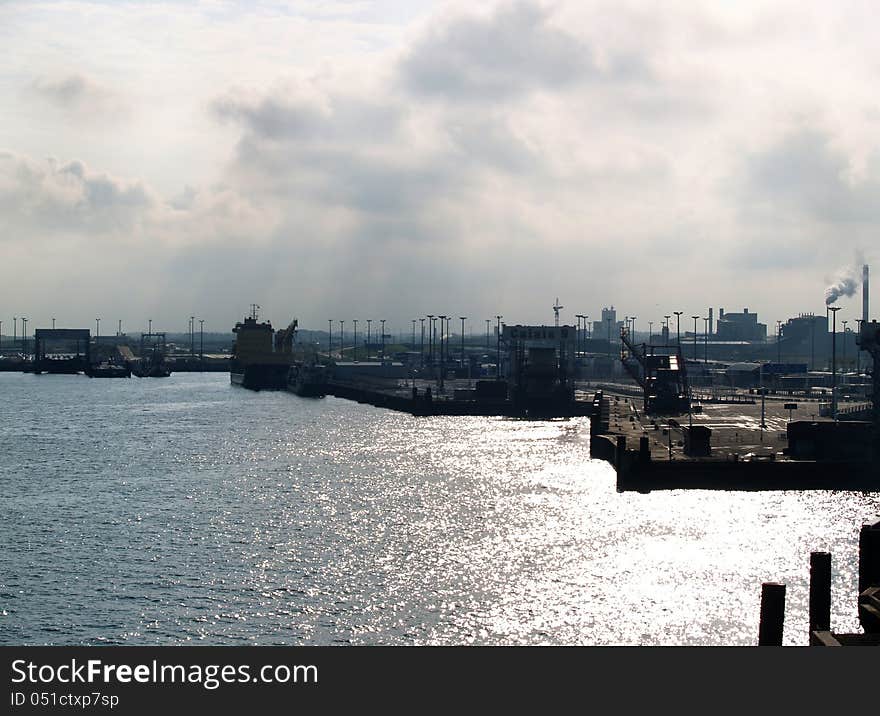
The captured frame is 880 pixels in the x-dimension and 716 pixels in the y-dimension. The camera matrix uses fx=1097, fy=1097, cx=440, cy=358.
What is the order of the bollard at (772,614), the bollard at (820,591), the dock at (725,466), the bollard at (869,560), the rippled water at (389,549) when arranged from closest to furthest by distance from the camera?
the bollard at (772,614) → the bollard at (820,591) → the bollard at (869,560) → the rippled water at (389,549) → the dock at (725,466)

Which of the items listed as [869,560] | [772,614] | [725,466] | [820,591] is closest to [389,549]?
[820,591]

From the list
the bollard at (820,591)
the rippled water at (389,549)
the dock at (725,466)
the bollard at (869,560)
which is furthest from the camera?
the dock at (725,466)

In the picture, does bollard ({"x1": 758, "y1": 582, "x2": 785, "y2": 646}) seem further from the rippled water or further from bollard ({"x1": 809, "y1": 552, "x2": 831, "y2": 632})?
the rippled water

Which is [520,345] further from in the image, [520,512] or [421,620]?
[421,620]

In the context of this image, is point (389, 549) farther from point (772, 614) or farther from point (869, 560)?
point (772, 614)

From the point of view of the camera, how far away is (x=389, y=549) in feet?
171

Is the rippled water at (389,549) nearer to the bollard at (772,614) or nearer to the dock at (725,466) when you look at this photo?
the dock at (725,466)

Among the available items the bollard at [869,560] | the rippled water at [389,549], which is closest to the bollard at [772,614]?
the bollard at [869,560]

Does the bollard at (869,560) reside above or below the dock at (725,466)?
above

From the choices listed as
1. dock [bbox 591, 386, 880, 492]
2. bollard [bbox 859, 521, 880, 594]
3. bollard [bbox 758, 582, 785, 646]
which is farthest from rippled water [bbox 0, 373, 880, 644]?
bollard [bbox 758, 582, 785, 646]

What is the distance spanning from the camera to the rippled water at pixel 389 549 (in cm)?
3919

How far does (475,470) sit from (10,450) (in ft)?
145

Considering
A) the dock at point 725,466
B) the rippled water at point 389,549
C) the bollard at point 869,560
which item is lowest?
the rippled water at point 389,549

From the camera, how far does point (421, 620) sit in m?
39.5
